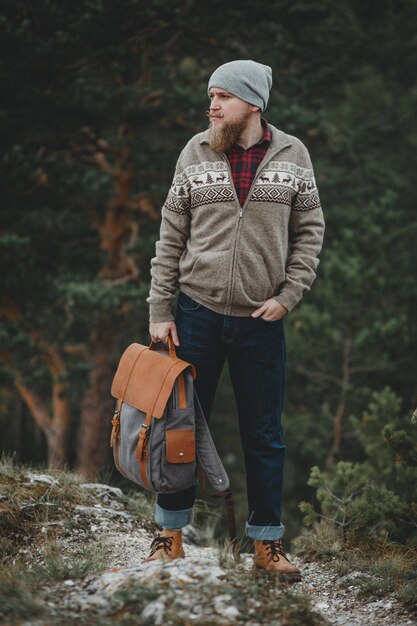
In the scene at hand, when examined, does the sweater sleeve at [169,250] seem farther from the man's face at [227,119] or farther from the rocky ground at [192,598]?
the rocky ground at [192,598]

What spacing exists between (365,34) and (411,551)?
9.11m

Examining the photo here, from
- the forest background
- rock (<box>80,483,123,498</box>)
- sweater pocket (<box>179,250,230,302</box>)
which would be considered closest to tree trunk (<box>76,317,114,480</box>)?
the forest background

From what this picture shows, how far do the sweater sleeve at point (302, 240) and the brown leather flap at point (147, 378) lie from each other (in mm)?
522

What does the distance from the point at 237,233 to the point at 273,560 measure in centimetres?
141

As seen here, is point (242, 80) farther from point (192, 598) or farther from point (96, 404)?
point (96, 404)

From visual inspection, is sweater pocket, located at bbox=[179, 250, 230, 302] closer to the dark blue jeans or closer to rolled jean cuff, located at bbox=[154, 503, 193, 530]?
the dark blue jeans

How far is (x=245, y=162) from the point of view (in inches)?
111

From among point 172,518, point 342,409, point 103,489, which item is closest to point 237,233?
point 172,518

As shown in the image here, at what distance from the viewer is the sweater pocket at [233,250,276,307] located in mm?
2758

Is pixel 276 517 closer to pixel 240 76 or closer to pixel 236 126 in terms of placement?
pixel 236 126

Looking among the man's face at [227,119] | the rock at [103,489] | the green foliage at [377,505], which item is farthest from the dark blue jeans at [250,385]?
the rock at [103,489]

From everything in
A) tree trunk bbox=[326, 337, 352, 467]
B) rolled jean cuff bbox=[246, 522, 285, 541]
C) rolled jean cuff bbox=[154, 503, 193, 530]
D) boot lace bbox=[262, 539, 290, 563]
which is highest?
rolled jean cuff bbox=[154, 503, 193, 530]

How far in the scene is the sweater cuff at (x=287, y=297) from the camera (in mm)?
2824

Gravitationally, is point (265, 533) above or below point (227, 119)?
below
